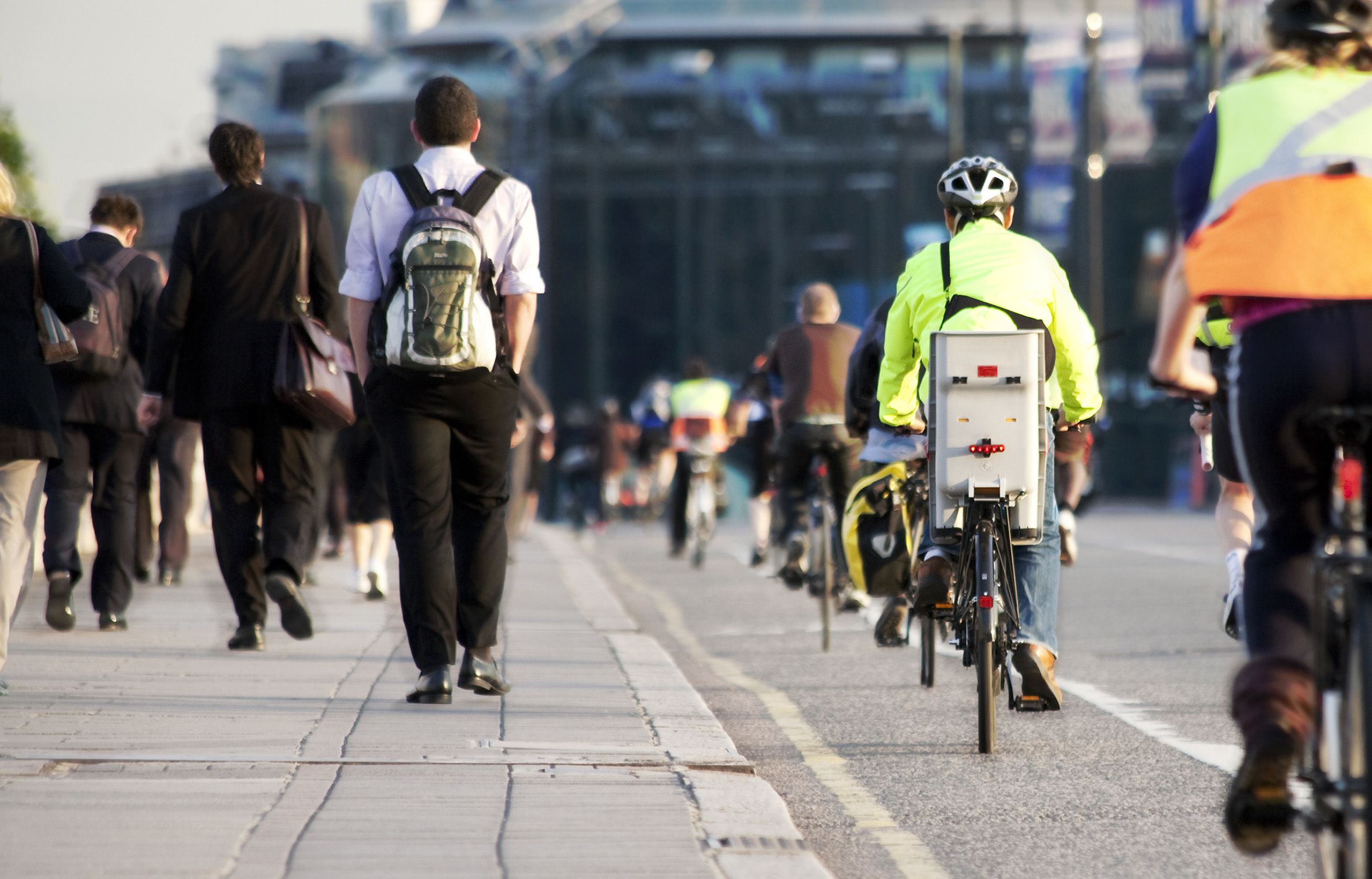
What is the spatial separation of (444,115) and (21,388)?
166 cm

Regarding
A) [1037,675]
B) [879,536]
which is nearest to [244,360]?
[879,536]

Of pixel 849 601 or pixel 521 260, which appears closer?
pixel 521 260

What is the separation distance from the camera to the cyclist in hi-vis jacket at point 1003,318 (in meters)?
6.96

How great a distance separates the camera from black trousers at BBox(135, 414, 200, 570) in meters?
12.0

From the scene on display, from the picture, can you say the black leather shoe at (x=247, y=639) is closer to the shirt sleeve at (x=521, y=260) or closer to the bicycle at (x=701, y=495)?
the shirt sleeve at (x=521, y=260)

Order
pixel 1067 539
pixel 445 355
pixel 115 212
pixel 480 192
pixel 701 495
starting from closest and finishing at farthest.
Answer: pixel 445 355 < pixel 480 192 < pixel 1067 539 < pixel 115 212 < pixel 701 495

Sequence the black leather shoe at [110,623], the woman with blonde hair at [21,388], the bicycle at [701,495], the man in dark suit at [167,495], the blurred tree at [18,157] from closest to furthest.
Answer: the woman with blonde hair at [21,388] → the black leather shoe at [110,623] → the man in dark suit at [167,495] → the bicycle at [701,495] → the blurred tree at [18,157]

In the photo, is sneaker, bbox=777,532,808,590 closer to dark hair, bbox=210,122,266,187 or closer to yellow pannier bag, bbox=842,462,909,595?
yellow pannier bag, bbox=842,462,909,595

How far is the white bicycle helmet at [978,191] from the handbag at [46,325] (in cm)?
301

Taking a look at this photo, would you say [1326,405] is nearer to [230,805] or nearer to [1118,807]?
[1118,807]

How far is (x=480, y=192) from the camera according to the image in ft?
23.5

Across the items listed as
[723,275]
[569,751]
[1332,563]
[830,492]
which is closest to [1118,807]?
[569,751]

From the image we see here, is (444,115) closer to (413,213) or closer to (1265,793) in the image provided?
(413,213)

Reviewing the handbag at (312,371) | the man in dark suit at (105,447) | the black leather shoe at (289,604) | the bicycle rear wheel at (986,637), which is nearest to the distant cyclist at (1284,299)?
the bicycle rear wheel at (986,637)
